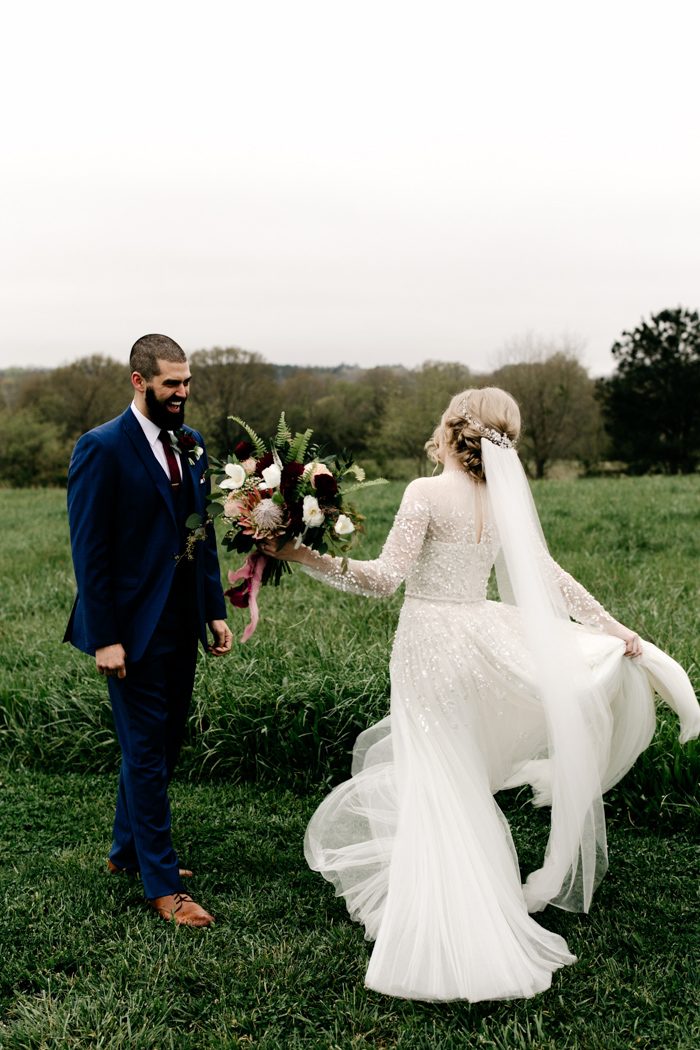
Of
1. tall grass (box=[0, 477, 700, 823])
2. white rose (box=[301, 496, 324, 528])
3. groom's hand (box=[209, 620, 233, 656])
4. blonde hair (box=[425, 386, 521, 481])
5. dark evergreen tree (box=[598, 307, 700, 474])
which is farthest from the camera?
dark evergreen tree (box=[598, 307, 700, 474])

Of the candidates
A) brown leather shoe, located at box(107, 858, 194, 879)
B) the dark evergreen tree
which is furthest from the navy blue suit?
the dark evergreen tree

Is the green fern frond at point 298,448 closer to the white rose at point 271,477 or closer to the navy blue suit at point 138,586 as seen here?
the white rose at point 271,477

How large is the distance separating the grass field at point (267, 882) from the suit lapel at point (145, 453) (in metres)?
2.09

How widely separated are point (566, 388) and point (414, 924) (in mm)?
42783

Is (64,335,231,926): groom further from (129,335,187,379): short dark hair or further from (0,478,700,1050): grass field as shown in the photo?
(0,478,700,1050): grass field

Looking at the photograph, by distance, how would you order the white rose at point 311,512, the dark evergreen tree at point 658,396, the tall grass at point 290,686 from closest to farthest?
1. the white rose at point 311,512
2. the tall grass at point 290,686
3. the dark evergreen tree at point 658,396

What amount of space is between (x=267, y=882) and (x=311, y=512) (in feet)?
7.23

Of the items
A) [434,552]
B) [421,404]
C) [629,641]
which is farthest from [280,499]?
[421,404]

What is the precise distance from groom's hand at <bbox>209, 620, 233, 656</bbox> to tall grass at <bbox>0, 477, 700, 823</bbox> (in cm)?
159

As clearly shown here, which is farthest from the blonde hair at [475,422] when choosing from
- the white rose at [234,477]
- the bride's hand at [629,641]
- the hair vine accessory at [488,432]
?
the bride's hand at [629,641]

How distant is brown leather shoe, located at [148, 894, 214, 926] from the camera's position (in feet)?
14.2

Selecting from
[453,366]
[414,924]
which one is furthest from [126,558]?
[453,366]

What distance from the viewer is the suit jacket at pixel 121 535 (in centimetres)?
424

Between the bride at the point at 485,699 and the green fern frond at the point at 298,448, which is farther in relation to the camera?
the green fern frond at the point at 298,448
